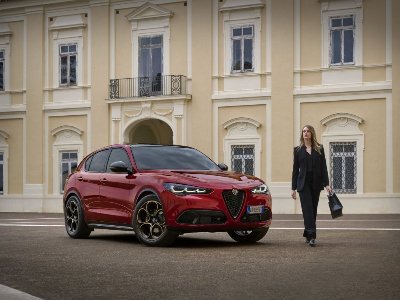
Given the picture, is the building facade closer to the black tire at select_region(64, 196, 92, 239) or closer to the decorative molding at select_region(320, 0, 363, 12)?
the decorative molding at select_region(320, 0, 363, 12)

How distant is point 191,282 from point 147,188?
16.1ft

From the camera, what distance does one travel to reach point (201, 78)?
3375 centimetres

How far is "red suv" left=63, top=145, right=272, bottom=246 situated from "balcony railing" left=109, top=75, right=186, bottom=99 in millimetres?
18950

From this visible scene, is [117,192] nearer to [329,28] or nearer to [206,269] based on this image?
[206,269]

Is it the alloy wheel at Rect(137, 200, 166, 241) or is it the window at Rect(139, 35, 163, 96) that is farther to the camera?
the window at Rect(139, 35, 163, 96)

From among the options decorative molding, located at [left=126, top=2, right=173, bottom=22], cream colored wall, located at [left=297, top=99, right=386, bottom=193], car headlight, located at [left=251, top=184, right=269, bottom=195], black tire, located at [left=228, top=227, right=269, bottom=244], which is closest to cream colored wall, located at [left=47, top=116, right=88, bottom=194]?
decorative molding, located at [left=126, top=2, right=173, bottom=22]

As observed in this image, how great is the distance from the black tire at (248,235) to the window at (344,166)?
678 inches

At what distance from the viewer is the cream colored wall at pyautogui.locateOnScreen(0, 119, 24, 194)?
38031 mm

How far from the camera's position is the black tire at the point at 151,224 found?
12953mm

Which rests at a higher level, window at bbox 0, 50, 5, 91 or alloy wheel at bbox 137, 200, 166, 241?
window at bbox 0, 50, 5, 91

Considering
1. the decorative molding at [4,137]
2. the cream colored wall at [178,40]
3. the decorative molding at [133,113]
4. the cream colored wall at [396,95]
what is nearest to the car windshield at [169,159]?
the cream colored wall at [396,95]

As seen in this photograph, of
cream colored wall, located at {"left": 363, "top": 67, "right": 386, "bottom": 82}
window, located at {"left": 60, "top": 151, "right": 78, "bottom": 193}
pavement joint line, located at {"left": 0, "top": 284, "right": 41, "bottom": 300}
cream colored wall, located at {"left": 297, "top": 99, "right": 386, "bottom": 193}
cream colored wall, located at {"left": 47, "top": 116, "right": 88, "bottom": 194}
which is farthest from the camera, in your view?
window, located at {"left": 60, "top": 151, "right": 78, "bottom": 193}

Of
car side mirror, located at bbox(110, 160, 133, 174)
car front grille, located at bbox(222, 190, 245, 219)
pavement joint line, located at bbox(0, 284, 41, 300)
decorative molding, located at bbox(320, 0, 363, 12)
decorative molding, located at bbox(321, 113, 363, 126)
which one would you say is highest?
decorative molding, located at bbox(320, 0, 363, 12)

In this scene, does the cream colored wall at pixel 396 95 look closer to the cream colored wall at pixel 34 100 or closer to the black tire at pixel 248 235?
the cream colored wall at pixel 34 100
